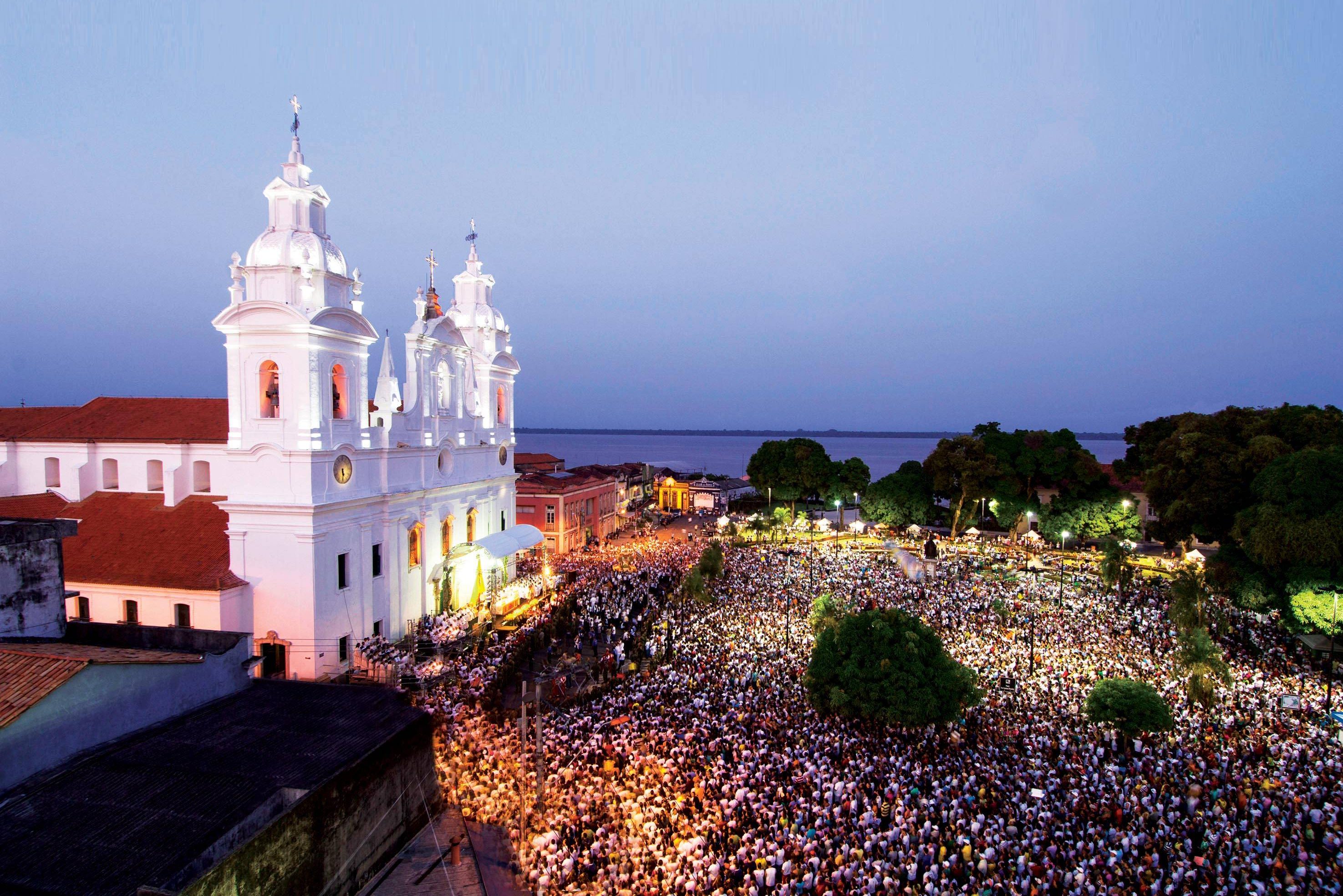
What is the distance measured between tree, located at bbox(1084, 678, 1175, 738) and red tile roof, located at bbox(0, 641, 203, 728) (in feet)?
63.7

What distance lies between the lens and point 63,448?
90.2 ft

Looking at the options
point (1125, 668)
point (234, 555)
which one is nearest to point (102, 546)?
point (234, 555)

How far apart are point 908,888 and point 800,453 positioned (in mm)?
62188

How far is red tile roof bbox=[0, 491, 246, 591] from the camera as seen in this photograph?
22.1 meters

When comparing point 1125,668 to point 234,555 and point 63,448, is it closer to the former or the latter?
point 234,555

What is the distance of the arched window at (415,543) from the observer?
2798 cm

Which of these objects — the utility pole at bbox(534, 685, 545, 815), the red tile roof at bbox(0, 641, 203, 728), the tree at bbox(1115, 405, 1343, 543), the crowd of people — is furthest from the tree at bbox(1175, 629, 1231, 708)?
the red tile roof at bbox(0, 641, 203, 728)

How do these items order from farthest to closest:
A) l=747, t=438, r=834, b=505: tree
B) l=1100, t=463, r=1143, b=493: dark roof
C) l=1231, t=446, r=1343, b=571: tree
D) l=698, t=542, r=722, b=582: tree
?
1. l=747, t=438, r=834, b=505: tree
2. l=1100, t=463, r=1143, b=493: dark roof
3. l=698, t=542, r=722, b=582: tree
4. l=1231, t=446, r=1343, b=571: tree

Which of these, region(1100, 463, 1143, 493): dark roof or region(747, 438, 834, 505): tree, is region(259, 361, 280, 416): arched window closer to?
region(747, 438, 834, 505): tree

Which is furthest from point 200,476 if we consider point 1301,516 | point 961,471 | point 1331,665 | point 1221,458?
point 961,471

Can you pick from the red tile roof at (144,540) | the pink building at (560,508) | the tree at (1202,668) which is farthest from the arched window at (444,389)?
the tree at (1202,668)

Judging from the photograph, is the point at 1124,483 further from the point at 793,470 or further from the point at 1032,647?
the point at 1032,647

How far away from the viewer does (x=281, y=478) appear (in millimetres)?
22359

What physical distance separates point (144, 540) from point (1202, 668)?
31.4 metres
